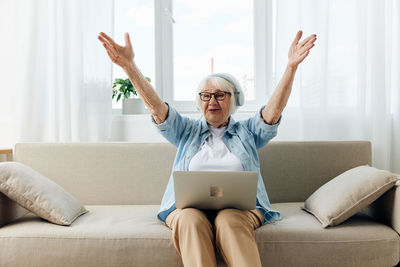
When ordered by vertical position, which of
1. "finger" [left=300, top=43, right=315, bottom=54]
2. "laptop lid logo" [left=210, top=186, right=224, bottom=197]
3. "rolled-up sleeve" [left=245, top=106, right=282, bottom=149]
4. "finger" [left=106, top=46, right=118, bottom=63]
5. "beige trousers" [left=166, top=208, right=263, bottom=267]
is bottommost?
"beige trousers" [left=166, top=208, right=263, bottom=267]

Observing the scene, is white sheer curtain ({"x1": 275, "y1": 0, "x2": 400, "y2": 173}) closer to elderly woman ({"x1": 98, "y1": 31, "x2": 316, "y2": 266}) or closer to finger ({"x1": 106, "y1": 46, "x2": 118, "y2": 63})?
elderly woman ({"x1": 98, "y1": 31, "x2": 316, "y2": 266})

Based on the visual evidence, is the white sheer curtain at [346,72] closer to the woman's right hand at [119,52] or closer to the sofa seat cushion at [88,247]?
the woman's right hand at [119,52]

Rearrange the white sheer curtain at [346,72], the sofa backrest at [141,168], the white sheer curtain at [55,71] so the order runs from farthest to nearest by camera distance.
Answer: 1. the white sheer curtain at [55,71]
2. the white sheer curtain at [346,72]
3. the sofa backrest at [141,168]

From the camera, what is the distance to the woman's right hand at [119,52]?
4.93 ft

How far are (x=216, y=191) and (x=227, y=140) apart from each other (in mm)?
406

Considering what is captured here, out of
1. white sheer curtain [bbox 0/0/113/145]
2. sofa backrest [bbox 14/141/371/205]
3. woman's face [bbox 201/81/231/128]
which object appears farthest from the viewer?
white sheer curtain [bbox 0/0/113/145]

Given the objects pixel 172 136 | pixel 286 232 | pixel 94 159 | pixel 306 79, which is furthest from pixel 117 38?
pixel 286 232

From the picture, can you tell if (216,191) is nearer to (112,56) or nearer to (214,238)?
(214,238)

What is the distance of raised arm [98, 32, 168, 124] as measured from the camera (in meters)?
1.51

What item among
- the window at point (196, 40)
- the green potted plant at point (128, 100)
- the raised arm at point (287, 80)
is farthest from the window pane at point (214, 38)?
the raised arm at point (287, 80)

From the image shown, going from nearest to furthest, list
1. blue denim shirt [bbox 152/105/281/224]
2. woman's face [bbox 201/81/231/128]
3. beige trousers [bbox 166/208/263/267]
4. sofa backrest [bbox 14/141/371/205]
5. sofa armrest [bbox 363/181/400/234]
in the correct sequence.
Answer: beige trousers [bbox 166/208/263/267]
sofa armrest [bbox 363/181/400/234]
blue denim shirt [bbox 152/105/281/224]
woman's face [bbox 201/81/231/128]
sofa backrest [bbox 14/141/371/205]

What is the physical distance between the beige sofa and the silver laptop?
17 centimetres

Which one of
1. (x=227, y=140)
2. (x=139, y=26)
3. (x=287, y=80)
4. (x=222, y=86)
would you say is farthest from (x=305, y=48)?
(x=139, y=26)

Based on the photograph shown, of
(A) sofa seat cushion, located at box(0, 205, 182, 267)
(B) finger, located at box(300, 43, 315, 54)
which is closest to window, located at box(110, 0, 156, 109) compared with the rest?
(B) finger, located at box(300, 43, 315, 54)
